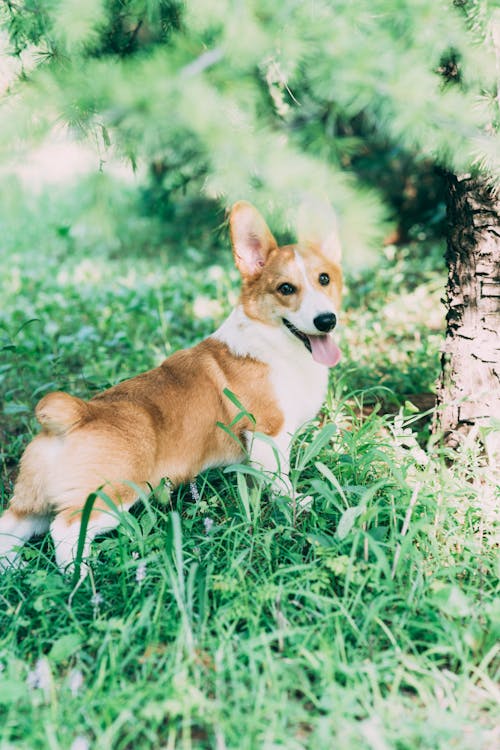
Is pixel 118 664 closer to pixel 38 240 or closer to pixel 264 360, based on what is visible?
pixel 264 360

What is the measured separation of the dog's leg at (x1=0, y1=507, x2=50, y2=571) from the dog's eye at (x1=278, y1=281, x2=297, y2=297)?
51.8 inches

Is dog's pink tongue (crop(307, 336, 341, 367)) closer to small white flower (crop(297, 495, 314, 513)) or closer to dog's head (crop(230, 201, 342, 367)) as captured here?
dog's head (crop(230, 201, 342, 367))

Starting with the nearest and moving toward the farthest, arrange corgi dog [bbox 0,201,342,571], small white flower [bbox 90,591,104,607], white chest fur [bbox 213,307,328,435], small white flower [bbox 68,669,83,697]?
small white flower [bbox 68,669,83,697]
small white flower [bbox 90,591,104,607]
corgi dog [bbox 0,201,342,571]
white chest fur [bbox 213,307,328,435]

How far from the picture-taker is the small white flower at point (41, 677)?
5.97 feet

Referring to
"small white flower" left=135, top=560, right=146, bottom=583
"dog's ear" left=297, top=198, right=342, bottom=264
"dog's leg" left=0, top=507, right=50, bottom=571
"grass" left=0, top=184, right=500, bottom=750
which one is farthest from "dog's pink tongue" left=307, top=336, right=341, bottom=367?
"dog's leg" left=0, top=507, right=50, bottom=571

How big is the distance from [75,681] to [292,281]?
5.68ft

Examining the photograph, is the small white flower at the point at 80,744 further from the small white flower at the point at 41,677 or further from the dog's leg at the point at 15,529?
the dog's leg at the point at 15,529

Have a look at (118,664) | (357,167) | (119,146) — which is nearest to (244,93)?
(119,146)

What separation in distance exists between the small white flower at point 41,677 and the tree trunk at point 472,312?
1823 millimetres

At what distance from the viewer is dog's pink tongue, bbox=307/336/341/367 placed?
9.23 feet

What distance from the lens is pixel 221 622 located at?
6.53ft

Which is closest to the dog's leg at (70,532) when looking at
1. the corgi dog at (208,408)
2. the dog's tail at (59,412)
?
the corgi dog at (208,408)

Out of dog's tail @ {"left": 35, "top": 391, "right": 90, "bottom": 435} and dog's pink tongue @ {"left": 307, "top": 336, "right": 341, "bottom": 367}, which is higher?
dog's tail @ {"left": 35, "top": 391, "right": 90, "bottom": 435}

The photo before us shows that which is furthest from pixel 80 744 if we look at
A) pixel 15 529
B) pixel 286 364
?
pixel 286 364
